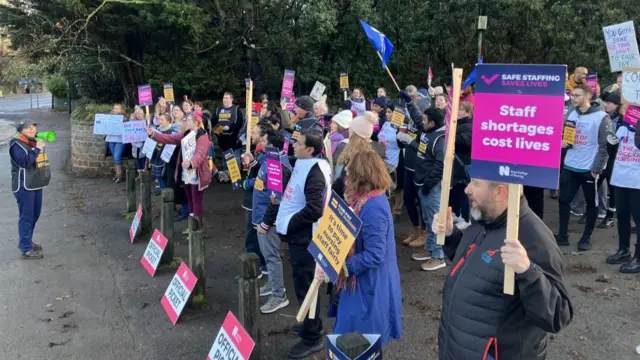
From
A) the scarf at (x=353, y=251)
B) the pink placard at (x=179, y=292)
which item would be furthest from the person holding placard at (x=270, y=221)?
the scarf at (x=353, y=251)

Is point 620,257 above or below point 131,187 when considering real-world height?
below

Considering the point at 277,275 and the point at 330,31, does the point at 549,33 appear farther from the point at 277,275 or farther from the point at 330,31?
the point at 277,275

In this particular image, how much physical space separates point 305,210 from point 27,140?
5162 mm

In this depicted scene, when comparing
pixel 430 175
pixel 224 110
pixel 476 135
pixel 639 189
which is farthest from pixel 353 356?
pixel 224 110

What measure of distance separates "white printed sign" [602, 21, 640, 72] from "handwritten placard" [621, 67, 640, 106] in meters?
1.98

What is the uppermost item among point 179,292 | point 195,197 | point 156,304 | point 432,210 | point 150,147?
point 150,147

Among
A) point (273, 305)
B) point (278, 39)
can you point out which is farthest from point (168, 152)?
point (278, 39)

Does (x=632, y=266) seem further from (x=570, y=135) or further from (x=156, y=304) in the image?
(x=156, y=304)

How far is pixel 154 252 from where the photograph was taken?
284 inches

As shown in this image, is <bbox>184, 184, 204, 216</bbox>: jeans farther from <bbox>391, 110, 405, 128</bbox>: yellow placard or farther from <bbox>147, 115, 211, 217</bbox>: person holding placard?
<bbox>391, 110, 405, 128</bbox>: yellow placard

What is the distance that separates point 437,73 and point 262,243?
16.7m

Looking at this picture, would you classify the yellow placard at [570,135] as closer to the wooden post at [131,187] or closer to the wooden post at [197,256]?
the wooden post at [197,256]

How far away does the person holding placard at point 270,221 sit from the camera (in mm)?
5672

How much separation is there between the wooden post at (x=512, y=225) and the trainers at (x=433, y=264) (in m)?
4.78
